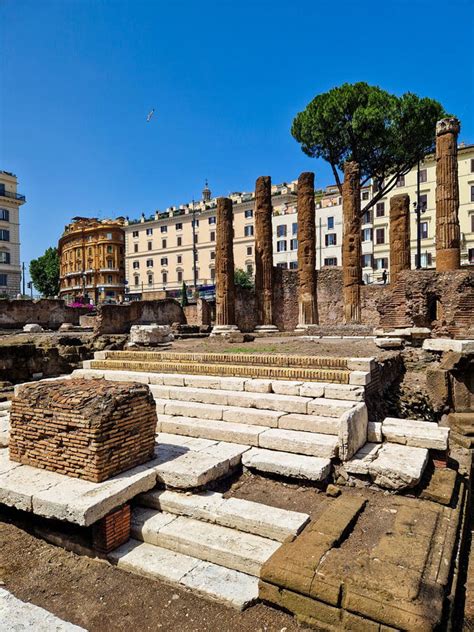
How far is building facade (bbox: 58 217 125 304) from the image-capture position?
6400cm

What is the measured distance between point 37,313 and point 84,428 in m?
26.6

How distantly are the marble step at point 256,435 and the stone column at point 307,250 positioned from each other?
15338 mm

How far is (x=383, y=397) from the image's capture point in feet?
25.8

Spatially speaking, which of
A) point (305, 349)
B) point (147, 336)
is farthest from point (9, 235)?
point (305, 349)

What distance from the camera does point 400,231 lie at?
19.5 meters

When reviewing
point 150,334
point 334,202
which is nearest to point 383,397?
point 150,334

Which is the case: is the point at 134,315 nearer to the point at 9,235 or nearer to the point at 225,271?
the point at 225,271

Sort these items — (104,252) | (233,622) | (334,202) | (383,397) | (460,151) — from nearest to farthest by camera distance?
(233,622) → (383,397) → (460,151) → (334,202) → (104,252)

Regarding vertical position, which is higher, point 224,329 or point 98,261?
point 98,261

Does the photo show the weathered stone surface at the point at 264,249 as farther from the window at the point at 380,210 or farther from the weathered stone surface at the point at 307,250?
the window at the point at 380,210

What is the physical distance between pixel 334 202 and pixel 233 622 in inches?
1873

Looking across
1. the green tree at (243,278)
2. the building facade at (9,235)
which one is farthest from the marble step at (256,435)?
the building facade at (9,235)

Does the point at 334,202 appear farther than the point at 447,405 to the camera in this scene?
Yes

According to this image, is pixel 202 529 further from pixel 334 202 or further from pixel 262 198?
pixel 334 202
